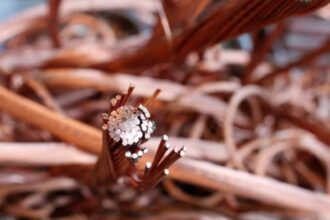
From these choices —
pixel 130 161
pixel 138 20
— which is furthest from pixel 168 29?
pixel 138 20

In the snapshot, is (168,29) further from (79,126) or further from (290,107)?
(290,107)

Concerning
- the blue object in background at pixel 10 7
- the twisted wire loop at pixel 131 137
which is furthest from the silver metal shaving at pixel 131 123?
the blue object in background at pixel 10 7

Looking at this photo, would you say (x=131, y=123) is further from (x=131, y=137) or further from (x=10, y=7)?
(x=10, y=7)

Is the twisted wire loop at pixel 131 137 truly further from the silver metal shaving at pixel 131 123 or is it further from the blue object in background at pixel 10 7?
the blue object in background at pixel 10 7

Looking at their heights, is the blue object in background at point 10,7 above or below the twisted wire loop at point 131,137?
above

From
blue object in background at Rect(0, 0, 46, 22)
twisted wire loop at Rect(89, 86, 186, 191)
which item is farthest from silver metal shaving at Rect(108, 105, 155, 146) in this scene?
blue object in background at Rect(0, 0, 46, 22)

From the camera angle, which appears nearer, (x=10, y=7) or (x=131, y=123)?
(x=131, y=123)

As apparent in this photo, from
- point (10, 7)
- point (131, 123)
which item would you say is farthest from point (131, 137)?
point (10, 7)

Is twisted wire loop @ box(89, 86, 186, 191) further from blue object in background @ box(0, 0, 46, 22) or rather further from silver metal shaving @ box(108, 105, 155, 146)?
blue object in background @ box(0, 0, 46, 22)
